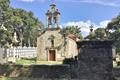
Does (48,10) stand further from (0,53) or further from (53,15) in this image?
(0,53)

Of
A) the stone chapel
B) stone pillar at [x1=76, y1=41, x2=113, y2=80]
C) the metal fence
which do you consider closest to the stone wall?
stone pillar at [x1=76, y1=41, x2=113, y2=80]

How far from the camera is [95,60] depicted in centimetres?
1317

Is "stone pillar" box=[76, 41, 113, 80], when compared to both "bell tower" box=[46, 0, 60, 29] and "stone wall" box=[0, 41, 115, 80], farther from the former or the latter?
"bell tower" box=[46, 0, 60, 29]

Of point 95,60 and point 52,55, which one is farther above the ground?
point 52,55

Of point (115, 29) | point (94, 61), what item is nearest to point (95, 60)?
point (94, 61)

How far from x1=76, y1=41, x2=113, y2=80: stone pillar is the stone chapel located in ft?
137

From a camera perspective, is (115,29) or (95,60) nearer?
(95,60)

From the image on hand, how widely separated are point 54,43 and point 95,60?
144ft

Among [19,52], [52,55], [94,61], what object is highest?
[19,52]

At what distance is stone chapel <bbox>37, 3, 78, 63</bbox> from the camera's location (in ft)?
183

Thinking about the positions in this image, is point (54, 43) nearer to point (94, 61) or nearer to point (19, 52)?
point (19, 52)

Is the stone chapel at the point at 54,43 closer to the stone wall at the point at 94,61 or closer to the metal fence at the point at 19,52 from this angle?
the metal fence at the point at 19,52

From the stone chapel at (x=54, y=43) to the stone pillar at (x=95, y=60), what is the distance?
4182 cm

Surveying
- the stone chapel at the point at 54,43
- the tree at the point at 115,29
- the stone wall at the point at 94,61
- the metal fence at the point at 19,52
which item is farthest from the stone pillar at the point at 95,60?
the tree at the point at 115,29
